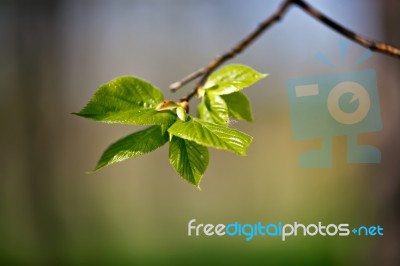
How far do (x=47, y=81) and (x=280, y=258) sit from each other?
2.74m

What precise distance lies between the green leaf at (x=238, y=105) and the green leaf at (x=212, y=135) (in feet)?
0.43

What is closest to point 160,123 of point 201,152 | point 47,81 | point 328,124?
point 201,152

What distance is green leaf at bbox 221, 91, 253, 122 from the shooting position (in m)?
0.55

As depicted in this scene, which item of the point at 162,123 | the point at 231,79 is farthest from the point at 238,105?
the point at 162,123

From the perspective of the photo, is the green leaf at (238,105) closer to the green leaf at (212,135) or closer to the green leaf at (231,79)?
the green leaf at (231,79)

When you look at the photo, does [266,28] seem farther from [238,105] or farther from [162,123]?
[162,123]

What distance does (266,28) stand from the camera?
0.64 metres

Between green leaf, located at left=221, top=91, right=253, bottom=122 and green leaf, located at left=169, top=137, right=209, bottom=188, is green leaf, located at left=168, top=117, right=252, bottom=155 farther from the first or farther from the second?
green leaf, located at left=221, top=91, right=253, bottom=122

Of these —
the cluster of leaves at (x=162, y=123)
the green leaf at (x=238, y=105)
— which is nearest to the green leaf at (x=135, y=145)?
the cluster of leaves at (x=162, y=123)

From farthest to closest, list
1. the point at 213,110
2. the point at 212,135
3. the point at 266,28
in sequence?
the point at 266,28, the point at 213,110, the point at 212,135

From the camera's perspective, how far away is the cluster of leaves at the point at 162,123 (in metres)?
0.40

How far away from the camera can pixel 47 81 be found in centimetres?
441

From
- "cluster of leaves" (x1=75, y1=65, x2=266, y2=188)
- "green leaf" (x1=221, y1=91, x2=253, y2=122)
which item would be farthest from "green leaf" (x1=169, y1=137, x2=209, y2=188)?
"green leaf" (x1=221, y1=91, x2=253, y2=122)

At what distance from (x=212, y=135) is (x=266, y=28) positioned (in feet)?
0.99
